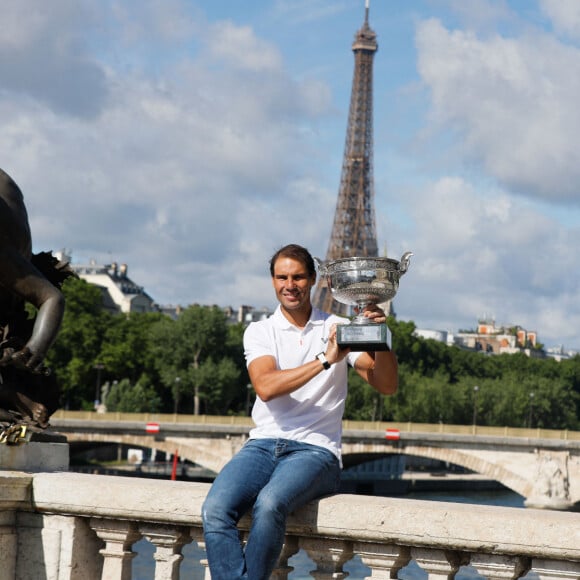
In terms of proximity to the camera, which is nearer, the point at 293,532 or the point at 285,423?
the point at 293,532

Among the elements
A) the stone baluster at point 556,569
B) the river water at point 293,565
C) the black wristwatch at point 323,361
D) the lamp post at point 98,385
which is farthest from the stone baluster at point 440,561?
the lamp post at point 98,385

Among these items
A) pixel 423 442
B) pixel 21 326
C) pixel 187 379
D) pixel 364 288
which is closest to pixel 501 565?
pixel 364 288

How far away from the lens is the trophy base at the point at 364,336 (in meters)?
4.71

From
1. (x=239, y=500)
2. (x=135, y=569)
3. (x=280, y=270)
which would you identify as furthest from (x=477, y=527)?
(x=135, y=569)

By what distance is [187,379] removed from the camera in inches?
2282

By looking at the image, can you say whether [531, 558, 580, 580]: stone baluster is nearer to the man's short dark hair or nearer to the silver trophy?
the silver trophy

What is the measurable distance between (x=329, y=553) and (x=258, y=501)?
1.38 ft

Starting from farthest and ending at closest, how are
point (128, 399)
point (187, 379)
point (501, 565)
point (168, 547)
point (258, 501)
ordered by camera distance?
point (187, 379), point (128, 399), point (168, 547), point (258, 501), point (501, 565)

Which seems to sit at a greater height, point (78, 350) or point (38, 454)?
point (78, 350)

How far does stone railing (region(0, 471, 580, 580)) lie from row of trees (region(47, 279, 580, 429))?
4774 centimetres

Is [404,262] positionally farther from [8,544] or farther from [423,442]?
[423,442]

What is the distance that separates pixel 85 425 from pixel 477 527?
4041cm

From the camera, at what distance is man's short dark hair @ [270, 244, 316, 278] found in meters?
5.11

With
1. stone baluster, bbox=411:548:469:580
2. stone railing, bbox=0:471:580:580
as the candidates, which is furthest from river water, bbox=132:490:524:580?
stone baluster, bbox=411:548:469:580
